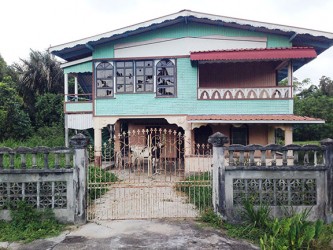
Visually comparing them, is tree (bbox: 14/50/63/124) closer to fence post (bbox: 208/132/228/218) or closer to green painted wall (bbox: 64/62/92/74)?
green painted wall (bbox: 64/62/92/74)

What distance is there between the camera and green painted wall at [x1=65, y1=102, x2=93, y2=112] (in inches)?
513

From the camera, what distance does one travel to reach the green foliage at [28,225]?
5352 millimetres

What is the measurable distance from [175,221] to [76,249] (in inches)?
85.9

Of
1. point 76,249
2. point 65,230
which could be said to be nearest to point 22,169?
point 65,230

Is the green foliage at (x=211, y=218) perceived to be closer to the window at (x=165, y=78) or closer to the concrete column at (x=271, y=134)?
the window at (x=165, y=78)

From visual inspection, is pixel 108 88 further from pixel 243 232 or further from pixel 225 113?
pixel 243 232

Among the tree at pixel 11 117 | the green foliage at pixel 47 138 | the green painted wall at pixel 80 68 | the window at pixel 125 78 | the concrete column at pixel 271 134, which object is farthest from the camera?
the tree at pixel 11 117

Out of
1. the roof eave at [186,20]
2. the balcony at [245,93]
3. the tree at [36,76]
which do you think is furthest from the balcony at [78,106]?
the tree at [36,76]

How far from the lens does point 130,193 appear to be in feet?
29.3

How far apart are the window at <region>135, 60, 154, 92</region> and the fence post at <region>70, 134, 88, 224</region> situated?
6.68m

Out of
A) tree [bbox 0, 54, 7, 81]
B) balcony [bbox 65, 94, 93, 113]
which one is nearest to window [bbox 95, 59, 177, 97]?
balcony [bbox 65, 94, 93, 113]

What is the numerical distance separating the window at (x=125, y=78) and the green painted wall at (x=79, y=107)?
5.58 ft

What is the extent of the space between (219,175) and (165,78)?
7.22m

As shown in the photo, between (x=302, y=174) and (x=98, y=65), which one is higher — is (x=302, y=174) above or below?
below
